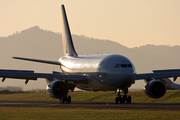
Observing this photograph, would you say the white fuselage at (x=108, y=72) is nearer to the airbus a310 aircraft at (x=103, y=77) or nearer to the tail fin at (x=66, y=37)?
the airbus a310 aircraft at (x=103, y=77)

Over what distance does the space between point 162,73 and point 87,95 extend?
20429 millimetres

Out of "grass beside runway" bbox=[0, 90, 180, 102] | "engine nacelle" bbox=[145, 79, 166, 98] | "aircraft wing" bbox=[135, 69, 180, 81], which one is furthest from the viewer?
"grass beside runway" bbox=[0, 90, 180, 102]

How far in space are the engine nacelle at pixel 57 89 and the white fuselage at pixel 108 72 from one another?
4.21 meters

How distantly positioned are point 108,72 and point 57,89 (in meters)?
5.55

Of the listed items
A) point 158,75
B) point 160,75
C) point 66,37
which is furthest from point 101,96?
point 160,75

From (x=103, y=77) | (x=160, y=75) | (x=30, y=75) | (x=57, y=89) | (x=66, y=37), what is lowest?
(x=57, y=89)

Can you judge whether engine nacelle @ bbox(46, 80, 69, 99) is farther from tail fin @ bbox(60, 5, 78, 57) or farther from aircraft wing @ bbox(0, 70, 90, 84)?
tail fin @ bbox(60, 5, 78, 57)

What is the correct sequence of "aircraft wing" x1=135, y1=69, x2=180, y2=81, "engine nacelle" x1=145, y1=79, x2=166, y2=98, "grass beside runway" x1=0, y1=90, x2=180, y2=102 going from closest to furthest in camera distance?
"engine nacelle" x1=145, y1=79, x2=166, y2=98
"aircraft wing" x1=135, y1=69, x2=180, y2=81
"grass beside runway" x1=0, y1=90, x2=180, y2=102

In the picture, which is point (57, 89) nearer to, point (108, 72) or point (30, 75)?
point (30, 75)

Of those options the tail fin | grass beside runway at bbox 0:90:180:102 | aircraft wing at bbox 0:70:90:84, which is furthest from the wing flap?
the tail fin

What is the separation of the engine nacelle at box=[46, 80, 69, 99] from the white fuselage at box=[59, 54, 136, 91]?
4213mm

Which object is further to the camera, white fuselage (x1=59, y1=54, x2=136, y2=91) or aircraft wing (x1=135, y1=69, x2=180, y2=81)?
aircraft wing (x1=135, y1=69, x2=180, y2=81)

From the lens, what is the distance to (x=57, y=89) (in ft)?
130

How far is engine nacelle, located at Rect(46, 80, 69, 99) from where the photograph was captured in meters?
39.0
